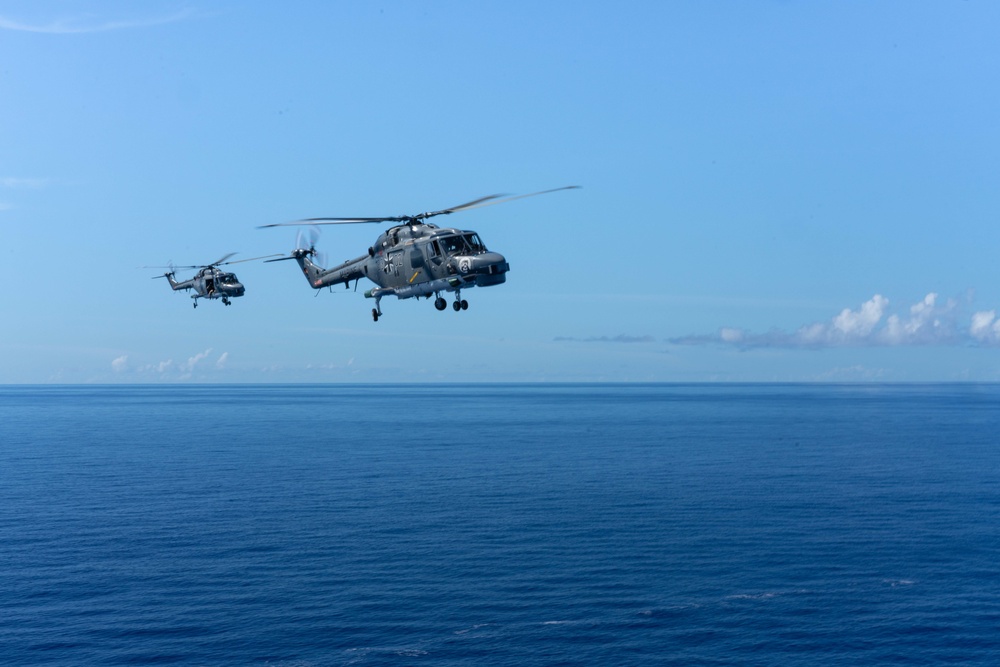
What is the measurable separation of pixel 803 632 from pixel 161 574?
278 feet

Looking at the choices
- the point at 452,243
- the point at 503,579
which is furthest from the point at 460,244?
the point at 503,579

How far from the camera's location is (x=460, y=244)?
210 ft

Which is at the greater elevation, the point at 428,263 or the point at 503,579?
the point at 428,263

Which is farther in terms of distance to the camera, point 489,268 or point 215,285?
point 215,285

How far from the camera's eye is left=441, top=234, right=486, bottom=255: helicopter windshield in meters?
63.7

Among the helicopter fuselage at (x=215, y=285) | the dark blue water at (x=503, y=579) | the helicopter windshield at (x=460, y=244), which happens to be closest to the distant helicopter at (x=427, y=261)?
the helicopter windshield at (x=460, y=244)

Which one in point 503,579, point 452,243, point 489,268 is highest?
point 452,243

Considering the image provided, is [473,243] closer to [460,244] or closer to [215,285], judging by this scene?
[460,244]

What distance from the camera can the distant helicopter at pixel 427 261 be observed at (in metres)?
61.5

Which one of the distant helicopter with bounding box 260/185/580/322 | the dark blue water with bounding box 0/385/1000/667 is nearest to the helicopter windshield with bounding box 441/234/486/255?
the distant helicopter with bounding box 260/185/580/322

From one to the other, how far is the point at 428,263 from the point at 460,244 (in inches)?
105

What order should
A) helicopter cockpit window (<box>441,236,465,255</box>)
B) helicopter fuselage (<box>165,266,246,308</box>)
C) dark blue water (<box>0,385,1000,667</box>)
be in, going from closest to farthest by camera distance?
helicopter cockpit window (<box>441,236,465,255</box>) < dark blue water (<box>0,385,1000,667</box>) < helicopter fuselage (<box>165,266,246,308</box>)

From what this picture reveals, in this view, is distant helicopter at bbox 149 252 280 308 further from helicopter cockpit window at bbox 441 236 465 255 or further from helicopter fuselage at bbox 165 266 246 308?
helicopter cockpit window at bbox 441 236 465 255

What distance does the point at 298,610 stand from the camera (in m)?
114
